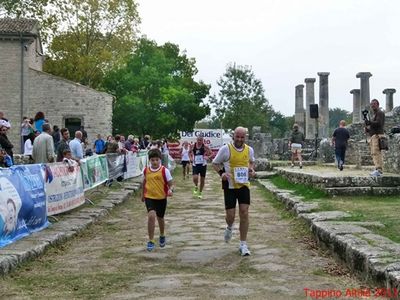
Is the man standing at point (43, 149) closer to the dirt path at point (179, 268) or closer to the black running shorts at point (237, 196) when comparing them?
the dirt path at point (179, 268)

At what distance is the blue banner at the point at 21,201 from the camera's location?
7.79 m

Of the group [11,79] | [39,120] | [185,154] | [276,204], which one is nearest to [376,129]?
[276,204]

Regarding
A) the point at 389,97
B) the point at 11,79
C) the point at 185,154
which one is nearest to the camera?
the point at 185,154

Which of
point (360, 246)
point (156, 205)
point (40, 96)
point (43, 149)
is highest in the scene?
point (40, 96)

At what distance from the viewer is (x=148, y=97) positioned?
137 ft

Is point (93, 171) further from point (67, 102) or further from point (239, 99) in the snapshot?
point (239, 99)

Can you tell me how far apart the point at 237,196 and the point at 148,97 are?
112ft

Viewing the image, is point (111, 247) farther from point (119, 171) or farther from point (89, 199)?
point (119, 171)

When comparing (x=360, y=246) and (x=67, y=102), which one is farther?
(x=67, y=102)

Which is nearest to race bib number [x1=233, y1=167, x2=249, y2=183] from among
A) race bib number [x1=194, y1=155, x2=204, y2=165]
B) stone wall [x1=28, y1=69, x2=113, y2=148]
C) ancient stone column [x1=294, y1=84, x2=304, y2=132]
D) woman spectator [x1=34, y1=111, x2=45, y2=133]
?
race bib number [x1=194, y1=155, x2=204, y2=165]

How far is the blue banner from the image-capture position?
779cm

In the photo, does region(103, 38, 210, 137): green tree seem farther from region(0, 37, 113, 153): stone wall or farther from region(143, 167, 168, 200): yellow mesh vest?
region(143, 167, 168, 200): yellow mesh vest

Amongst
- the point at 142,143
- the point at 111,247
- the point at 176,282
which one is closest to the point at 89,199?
the point at 111,247

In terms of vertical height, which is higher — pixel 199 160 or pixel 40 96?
pixel 40 96
